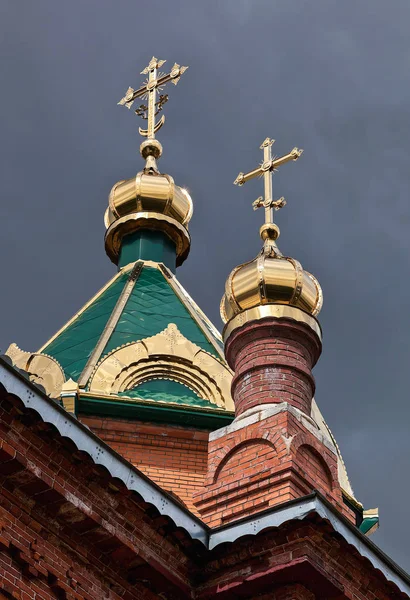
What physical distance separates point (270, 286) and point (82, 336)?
483 centimetres

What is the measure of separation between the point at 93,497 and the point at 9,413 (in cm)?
82

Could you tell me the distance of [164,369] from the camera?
1501cm

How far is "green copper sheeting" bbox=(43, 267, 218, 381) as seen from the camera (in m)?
15.4

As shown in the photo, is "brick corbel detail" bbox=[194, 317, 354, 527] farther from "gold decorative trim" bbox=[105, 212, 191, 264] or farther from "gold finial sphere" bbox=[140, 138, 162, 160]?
"gold finial sphere" bbox=[140, 138, 162, 160]

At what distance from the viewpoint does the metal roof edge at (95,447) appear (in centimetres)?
788

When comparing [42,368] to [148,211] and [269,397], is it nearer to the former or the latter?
[148,211]

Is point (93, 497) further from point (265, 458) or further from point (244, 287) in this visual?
point (244, 287)

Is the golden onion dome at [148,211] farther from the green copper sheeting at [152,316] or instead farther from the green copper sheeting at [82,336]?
the green copper sheeting at [82,336]

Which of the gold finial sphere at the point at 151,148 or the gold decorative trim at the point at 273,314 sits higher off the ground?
the gold finial sphere at the point at 151,148

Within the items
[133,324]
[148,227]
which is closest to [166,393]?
[133,324]

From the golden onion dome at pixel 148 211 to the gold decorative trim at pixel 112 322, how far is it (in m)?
0.94

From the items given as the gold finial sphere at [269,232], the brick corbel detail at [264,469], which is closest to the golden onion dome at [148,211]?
the gold finial sphere at [269,232]

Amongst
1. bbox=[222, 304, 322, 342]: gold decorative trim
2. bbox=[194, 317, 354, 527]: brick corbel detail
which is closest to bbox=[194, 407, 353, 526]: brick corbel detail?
bbox=[194, 317, 354, 527]: brick corbel detail

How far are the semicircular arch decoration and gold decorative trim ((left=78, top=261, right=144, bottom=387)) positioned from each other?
0.31 ft
